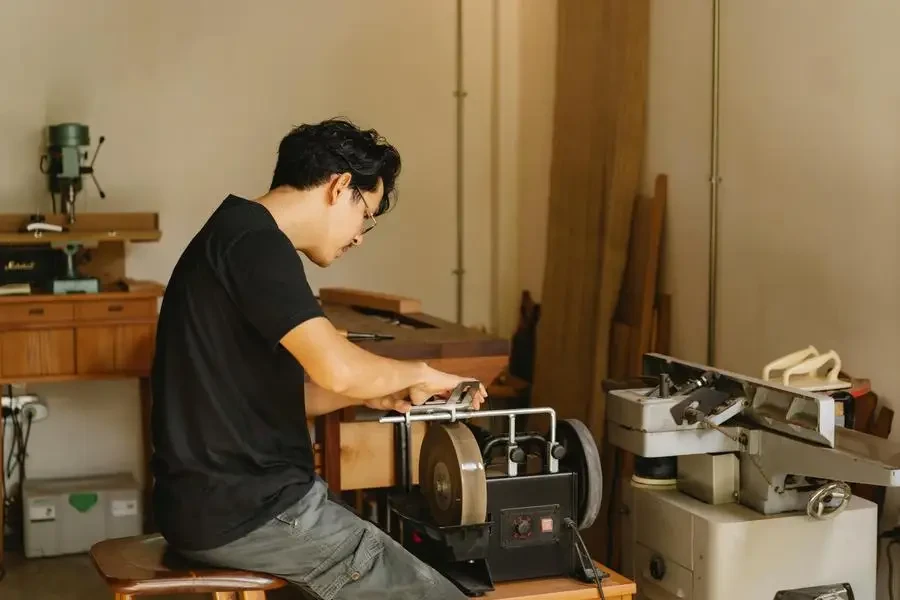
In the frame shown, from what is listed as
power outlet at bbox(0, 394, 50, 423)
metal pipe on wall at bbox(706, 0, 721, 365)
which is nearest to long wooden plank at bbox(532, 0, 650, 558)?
metal pipe on wall at bbox(706, 0, 721, 365)

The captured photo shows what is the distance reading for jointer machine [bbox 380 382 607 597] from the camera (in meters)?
2.31

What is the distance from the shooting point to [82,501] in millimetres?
4219

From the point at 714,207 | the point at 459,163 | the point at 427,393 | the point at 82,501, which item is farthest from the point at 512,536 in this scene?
the point at 459,163

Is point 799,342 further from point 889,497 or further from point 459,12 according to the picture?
point 459,12

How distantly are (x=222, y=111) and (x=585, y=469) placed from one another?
2.82 m

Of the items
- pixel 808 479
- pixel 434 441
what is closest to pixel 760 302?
pixel 808 479

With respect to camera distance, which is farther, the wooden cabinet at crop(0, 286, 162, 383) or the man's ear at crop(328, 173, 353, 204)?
the wooden cabinet at crop(0, 286, 162, 383)

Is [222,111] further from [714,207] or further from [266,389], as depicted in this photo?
[266,389]

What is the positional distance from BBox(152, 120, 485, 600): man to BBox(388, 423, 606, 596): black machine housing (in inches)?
5.1

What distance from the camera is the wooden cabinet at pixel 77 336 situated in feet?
12.8

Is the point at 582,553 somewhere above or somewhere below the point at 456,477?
below

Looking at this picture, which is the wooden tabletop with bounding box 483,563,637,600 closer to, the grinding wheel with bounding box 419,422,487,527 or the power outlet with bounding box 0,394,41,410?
the grinding wheel with bounding box 419,422,487,527

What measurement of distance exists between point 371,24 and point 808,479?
3.08m

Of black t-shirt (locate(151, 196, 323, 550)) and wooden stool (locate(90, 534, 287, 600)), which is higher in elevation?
black t-shirt (locate(151, 196, 323, 550))
